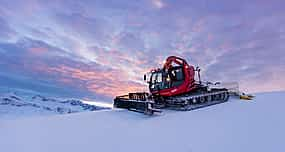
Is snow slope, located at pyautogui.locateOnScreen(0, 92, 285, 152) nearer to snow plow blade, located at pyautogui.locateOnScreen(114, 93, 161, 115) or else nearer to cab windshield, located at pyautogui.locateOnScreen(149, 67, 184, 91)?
snow plow blade, located at pyautogui.locateOnScreen(114, 93, 161, 115)

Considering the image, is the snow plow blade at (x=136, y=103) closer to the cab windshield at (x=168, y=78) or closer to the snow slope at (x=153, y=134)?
the snow slope at (x=153, y=134)

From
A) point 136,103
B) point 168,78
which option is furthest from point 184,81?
point 136,103

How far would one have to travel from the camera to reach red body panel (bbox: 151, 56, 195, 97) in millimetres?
11500

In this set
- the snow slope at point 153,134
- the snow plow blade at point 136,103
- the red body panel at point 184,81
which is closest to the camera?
the snow slope at point 153,134

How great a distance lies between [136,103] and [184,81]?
9.01 feet

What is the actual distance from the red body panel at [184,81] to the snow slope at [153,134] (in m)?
2.56

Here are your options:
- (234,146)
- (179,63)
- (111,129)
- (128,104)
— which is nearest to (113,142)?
(111,129)

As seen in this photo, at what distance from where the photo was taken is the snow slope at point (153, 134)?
18.5 feet

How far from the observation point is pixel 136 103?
33.3 ft

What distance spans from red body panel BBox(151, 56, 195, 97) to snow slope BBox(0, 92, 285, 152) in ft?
8.40

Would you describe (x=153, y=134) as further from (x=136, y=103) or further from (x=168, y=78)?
(x=168, y=78)

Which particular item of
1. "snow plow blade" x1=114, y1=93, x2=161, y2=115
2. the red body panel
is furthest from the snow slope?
the red body panel

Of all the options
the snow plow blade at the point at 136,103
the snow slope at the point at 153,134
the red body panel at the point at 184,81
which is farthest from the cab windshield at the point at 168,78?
the snow slope at the point at 153,134

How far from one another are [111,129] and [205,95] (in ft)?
19.7
